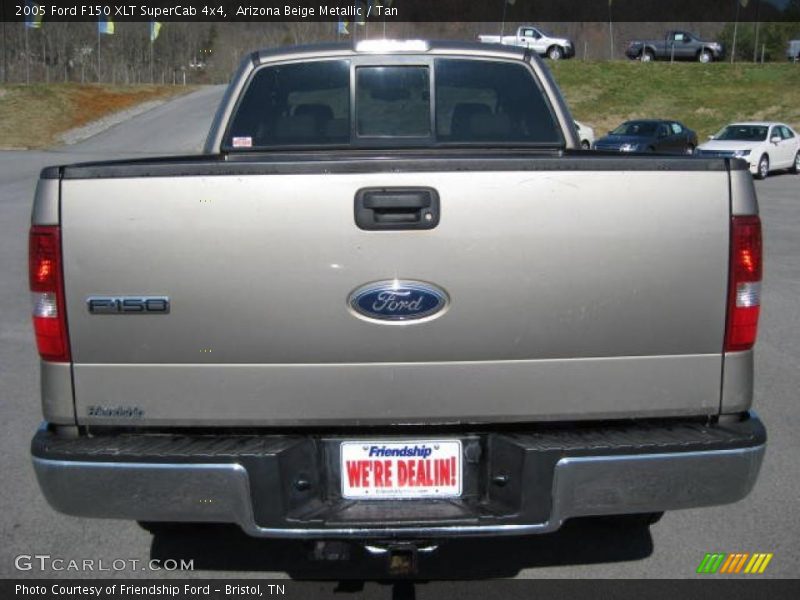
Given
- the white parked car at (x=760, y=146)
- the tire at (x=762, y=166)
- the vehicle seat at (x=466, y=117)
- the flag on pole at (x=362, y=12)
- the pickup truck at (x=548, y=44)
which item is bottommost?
the tire at (x=762, y=166)

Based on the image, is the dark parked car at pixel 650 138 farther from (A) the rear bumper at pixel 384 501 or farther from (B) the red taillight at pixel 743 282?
(A) the rear bumper at pixel 384 501

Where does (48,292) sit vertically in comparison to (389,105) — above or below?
below

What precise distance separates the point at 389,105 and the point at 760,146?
68.0 ft

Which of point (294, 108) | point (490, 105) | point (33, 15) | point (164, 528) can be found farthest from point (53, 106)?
point (164, 528)

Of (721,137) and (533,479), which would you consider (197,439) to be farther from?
(721,137)

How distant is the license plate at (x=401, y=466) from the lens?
2.88m

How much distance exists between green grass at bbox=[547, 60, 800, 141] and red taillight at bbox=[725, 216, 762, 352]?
36.6 metres

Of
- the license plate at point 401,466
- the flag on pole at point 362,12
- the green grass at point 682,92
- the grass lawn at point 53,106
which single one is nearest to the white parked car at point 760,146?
the green grass at point 682,92

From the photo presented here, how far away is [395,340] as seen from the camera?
2791 mm

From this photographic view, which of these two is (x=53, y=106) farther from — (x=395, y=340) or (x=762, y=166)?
(x=395, y=340)

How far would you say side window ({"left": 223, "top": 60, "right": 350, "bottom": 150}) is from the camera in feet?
15.4

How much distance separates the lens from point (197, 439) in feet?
9.53

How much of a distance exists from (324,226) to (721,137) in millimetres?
23627

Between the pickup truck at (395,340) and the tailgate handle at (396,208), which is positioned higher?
the tailgate handle at (396,208)
